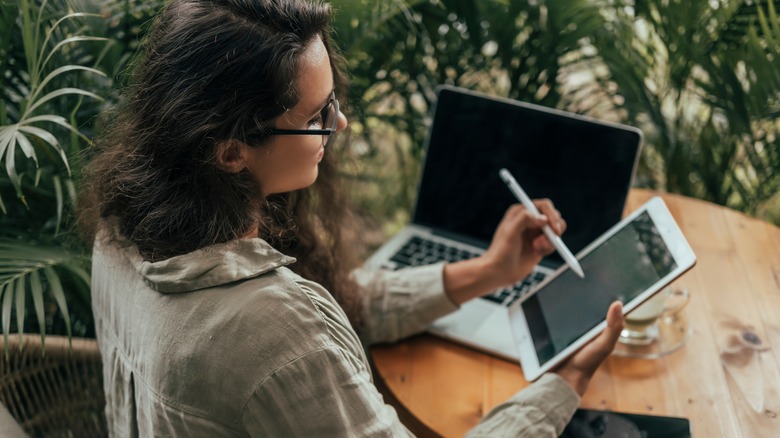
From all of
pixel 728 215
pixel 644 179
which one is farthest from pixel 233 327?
pixel 644 179

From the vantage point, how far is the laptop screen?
4.99 ft

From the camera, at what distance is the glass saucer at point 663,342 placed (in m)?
1.33

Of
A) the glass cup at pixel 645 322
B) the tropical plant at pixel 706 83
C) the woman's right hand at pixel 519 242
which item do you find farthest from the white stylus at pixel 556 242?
the tropical plant at pixel 706 83

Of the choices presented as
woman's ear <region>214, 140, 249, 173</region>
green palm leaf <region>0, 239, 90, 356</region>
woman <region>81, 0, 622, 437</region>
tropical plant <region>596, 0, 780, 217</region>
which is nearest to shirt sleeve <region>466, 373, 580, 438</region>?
woman <region>81, 0, 622, 437</region>

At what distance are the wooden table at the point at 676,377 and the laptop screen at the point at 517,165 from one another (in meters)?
0.23

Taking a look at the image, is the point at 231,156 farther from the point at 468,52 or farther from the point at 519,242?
the point at 468,52

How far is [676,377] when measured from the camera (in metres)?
1.28

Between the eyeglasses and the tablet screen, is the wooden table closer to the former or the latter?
the tablet screen

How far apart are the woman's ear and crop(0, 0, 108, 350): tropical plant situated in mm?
349

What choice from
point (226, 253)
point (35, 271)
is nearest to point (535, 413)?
point (226, 253)

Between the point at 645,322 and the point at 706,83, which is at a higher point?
the point at 706,83

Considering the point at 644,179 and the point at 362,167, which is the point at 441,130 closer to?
the point at 362,167

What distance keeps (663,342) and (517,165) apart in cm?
45

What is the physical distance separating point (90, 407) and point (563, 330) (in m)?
0.86
